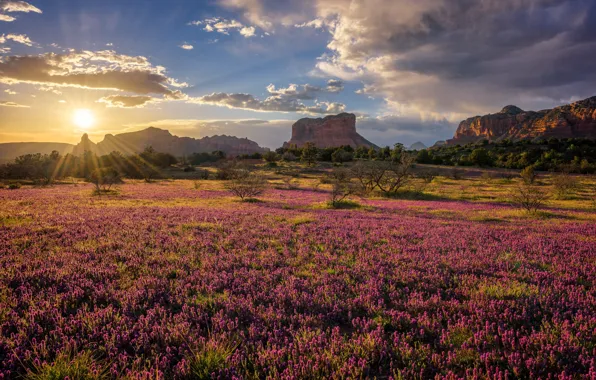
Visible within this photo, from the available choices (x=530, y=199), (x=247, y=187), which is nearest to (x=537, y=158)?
(x=530, y=199)

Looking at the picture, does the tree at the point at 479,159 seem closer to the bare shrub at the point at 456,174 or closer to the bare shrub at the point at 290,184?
the bare shrub at the point at 456,174

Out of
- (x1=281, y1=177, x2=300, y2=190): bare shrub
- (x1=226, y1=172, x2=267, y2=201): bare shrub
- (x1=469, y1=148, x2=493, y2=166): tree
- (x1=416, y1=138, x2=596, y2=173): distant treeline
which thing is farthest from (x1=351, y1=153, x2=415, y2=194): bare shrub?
(x1=469, y1=148, x2=493, y2=166): tree

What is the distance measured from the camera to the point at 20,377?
3.28m

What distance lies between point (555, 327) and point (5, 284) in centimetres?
978

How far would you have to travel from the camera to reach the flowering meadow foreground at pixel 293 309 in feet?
11.3

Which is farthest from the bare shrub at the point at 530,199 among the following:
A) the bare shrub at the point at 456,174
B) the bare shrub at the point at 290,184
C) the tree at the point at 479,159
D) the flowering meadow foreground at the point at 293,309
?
the tree at the point at 479,159

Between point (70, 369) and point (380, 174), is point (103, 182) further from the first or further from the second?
point (70, 369)

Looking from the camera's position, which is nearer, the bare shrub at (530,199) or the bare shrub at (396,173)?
the bare shrub at (530,199)

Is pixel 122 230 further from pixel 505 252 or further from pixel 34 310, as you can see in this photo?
pixel 505 252

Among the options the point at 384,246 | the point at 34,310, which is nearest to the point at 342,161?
the point at 384,246

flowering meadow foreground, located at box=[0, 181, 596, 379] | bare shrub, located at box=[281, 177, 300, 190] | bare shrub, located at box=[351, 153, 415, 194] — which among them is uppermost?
bare shrub, located at box=[351, 153, 415, 194]

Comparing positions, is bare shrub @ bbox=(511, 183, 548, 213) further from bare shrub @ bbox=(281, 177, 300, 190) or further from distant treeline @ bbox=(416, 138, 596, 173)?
distant treeline @ bbox=(416, 138, 596, 173)

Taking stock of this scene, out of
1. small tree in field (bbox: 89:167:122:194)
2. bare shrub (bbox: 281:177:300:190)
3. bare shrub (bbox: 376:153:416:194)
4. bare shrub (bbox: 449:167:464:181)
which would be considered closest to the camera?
small tree in field (bbox: 89:167:122:194)

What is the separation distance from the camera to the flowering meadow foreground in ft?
11.3
